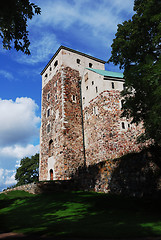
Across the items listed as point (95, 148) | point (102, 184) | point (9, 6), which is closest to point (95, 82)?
point (95, 148)

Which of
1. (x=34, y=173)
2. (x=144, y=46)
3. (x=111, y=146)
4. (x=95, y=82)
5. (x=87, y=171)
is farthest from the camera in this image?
(x=34, y=173)

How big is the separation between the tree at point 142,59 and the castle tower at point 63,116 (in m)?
10.2

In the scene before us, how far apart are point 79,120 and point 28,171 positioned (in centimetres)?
2918

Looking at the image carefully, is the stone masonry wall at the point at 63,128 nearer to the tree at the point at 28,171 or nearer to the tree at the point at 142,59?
the tree at the point at 142,59

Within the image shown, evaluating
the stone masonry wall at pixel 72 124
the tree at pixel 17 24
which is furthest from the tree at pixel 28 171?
the tree at pixel 17 24

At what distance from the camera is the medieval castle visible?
20.2 m

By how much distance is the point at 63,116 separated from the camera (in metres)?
22.9

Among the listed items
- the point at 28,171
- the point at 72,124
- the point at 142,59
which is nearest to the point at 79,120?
the point at 72,124

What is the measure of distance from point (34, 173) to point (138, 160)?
38842 millimetres

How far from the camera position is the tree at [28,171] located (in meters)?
45.8

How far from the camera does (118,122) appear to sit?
2062 centimetres

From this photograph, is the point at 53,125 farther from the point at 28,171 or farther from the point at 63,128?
the point at 28,171

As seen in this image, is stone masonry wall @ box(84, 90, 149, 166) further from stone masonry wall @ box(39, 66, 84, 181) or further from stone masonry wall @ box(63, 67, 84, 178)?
stone masonry wall @ box(39, 66, 84, 181)

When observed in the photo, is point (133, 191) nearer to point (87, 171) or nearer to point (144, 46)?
point (87, 171)
